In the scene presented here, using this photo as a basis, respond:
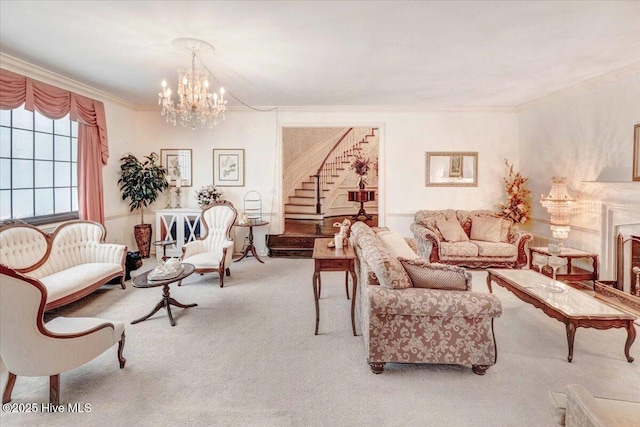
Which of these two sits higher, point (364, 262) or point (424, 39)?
point (424, 39)

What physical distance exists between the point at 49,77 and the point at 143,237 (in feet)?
9.51

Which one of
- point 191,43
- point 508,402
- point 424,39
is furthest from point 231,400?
point 424,39

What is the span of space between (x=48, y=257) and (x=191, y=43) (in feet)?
9.93

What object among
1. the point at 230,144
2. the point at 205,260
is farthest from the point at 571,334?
the point at 230,144

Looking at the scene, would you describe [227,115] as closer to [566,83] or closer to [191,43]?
[191,43]

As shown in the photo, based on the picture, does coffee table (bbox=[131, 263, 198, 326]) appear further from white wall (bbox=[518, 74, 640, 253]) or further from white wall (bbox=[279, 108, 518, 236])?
white wall (bbox=[518, 74, 640, 253])

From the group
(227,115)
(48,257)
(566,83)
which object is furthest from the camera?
(227,115)

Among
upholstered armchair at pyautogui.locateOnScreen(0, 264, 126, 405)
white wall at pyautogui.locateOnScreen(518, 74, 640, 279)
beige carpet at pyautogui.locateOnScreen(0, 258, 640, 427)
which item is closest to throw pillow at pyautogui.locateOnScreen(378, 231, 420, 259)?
beige carpet at pyautogui.locateOnScreen(0, 258, 640, 427)

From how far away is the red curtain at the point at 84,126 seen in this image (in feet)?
13.5

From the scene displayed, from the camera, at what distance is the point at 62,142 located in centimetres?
490

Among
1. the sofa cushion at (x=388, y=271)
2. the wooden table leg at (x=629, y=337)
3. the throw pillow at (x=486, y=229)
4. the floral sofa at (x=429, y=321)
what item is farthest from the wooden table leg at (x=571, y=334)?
the throw pillow at (x=486, y=229)

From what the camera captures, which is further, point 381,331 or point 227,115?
point 227,115

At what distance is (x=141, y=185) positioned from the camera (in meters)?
6.00

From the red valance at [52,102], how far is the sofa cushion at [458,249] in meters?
5.70
